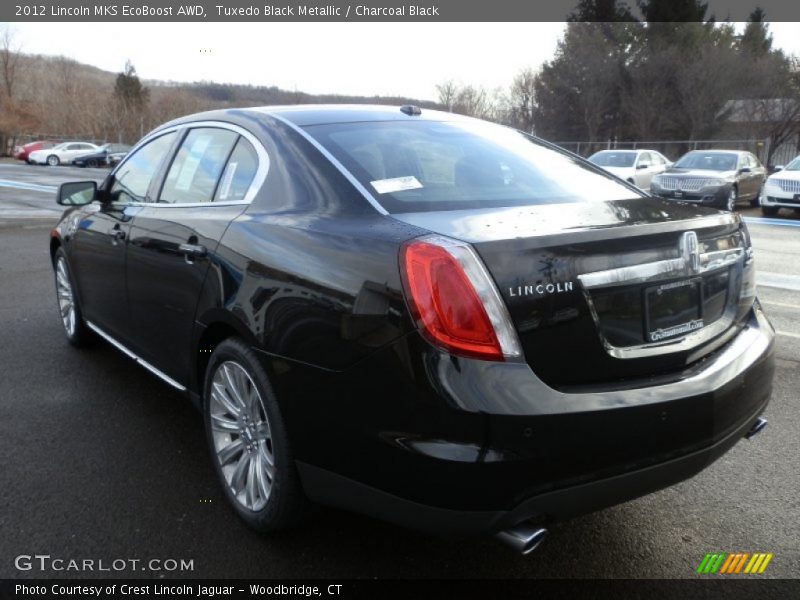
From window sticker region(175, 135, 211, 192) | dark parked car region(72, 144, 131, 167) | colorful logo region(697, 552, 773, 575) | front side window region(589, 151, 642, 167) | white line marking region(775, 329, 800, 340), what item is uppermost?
dark parked car region(72, 144, 131, 167)

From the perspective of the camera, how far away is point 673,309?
7.79 ft

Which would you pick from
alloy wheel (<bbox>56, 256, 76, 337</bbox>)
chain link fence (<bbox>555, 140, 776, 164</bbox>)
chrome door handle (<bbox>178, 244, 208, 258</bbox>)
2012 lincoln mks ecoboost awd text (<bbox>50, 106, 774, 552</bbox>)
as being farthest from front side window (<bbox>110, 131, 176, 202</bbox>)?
chain link fence (<bbox>555, 140, 776, 164</bbox>)

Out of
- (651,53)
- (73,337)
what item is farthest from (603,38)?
(73,337)

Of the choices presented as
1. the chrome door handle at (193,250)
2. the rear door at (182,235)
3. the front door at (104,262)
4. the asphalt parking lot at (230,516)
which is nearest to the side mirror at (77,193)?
the front door at (104,262)

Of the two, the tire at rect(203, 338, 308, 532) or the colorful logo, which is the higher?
the tire at rect(203, 338, 308, 532)

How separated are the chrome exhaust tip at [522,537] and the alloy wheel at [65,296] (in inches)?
153

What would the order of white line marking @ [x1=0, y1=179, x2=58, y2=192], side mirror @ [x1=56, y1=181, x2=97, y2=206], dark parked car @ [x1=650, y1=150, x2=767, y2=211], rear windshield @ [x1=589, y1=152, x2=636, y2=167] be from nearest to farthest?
side mirror @ [x1=56, y1=181, x2=97, y2=206] < dark parked car @ [x1=650, y1=150, x2=767, y2=211] < rear windshield @ [x1=589, y1=152, x2=636, y2=167] < white line marking @ [x1=0, y1=179, x2=58, y2=192]

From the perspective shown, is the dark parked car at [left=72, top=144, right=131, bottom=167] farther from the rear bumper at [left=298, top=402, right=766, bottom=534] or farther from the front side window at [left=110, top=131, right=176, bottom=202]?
the rear bumper at [left=298, top=402, right=766, bottom=534]

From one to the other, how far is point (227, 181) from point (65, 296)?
266 centimetres

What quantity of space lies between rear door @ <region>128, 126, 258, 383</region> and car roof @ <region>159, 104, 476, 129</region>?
0.37ft

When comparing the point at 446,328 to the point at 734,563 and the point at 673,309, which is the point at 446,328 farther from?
the point at 734,563

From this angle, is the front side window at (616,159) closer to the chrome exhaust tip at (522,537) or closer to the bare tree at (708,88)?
the chrome exhaust tip at (522,537)

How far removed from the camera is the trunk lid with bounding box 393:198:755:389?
6.93 feet

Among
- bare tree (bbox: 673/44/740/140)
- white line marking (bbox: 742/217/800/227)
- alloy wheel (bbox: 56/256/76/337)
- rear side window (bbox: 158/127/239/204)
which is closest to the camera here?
rear side window (bbox: 158/127/239/204)
